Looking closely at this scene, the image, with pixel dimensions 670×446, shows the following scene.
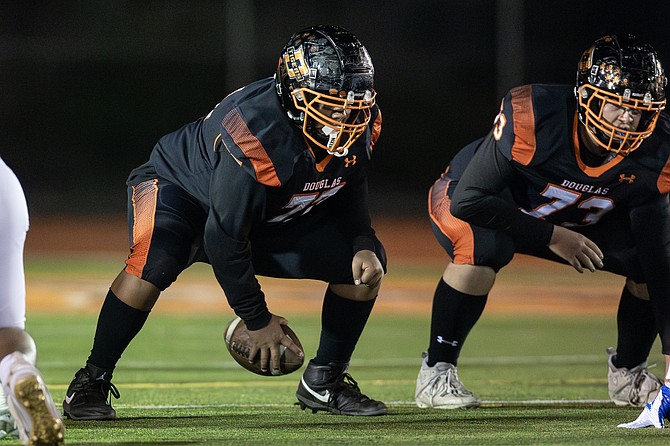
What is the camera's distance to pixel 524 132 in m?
4.80

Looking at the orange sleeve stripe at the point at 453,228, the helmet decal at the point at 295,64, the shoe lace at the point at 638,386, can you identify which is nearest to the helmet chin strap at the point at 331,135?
the helmet decal at the point at 295,64

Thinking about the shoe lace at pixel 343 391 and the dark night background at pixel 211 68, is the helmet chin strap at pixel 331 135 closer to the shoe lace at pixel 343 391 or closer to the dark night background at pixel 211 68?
the shoe lace at pixel 343 391

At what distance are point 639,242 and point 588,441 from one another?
1242 millimetres

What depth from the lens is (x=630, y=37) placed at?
192 inches

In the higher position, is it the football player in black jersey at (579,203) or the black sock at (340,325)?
the football player in black jersey at (579,203)

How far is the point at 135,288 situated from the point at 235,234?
1.66ft

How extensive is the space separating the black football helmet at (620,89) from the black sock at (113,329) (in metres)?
1.88

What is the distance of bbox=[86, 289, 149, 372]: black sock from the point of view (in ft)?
14.8

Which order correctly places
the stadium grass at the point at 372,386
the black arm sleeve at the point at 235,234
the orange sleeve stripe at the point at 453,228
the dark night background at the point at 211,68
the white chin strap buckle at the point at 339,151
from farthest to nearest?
the dark night background at the point at 211,68 → the orange sleeve stripe at the point at 453,228 → the white chin strap buckle at the point at 339,151 → the black arm sleeve at the point at 235,234 → the stadium grass at the point at 372,386

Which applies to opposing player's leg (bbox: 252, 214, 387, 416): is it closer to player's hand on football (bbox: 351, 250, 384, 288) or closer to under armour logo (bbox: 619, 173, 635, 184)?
player's hand on football (bbox: 351, 250, 384, 288)

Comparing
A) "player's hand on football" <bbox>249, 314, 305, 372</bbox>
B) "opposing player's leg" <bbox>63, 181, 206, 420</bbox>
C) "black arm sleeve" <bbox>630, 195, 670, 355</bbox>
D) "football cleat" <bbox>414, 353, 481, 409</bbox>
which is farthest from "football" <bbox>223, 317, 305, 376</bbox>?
"black arm sleeve" <bbox>630, 195, 670, 355</bbox>

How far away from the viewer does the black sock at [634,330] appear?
17.0 feet

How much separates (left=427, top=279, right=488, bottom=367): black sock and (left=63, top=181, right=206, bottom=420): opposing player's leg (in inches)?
45.0

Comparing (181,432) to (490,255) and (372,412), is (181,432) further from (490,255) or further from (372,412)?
(490,255)
